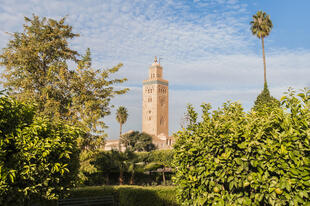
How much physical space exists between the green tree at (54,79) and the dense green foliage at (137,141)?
43.0 meters

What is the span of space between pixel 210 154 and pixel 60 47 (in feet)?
54.9

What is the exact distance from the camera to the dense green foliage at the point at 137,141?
60.6 meters

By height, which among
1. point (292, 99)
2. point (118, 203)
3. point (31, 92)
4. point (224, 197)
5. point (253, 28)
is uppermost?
point (253, 28)

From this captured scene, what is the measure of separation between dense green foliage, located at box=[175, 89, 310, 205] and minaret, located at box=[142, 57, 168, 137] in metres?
96.1

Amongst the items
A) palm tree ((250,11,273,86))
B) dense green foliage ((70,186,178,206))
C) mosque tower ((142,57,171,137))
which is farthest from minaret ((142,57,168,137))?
dense green foliage ((70,186,178,206))

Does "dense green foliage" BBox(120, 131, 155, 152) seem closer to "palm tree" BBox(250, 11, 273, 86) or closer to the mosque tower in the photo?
"palm tree" BBox(250, 11, 273, 86)

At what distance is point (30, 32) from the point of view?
1883 centimetres

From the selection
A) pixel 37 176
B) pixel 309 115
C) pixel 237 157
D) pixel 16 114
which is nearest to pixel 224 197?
pixel 237 157

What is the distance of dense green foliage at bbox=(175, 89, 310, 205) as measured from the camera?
400 centimetres

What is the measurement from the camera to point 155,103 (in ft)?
341

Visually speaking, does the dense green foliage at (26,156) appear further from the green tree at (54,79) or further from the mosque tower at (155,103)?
the mosque tower at (155,103)

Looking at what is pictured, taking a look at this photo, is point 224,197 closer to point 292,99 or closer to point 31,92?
point 292,99

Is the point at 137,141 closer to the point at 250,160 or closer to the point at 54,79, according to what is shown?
the point at 54,79

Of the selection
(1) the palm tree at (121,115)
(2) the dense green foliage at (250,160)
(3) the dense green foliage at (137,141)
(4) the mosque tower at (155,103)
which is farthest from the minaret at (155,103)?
(2) the dense green foliage at (250,160)
